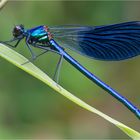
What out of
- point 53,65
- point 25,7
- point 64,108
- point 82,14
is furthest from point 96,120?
point 25,7

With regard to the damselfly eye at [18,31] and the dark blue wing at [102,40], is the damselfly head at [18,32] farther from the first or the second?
the dark blue wing at [102,40]

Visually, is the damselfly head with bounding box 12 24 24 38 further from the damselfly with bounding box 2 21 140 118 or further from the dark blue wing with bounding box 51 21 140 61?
the dark blue wing with bounding box 51 21 140 61

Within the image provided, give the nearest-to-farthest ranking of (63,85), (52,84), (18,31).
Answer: (52,84)
(18,31)
(63,85)

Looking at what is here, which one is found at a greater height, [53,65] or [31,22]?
[31,22]

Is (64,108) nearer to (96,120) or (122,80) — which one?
(96,120)

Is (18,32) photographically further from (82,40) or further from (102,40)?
(102,40)

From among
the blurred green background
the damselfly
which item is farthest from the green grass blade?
the blurred green background

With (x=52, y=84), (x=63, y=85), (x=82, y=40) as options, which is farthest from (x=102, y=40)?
(x=52, y=84)
